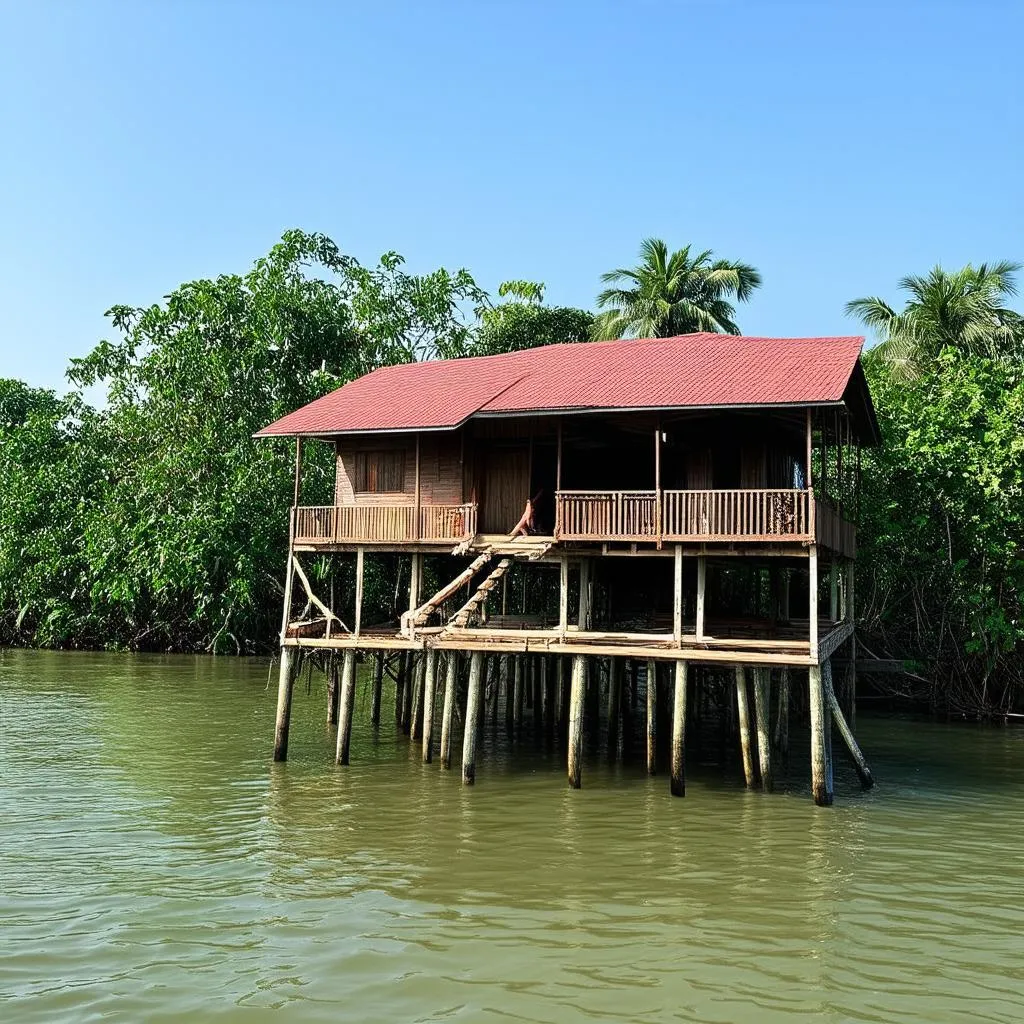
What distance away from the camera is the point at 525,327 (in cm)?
4069

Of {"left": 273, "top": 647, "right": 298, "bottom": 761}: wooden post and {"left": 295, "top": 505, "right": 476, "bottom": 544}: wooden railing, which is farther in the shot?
{"left": 295, "top": 505, "right": 476, "bottom": 544}: wooden railing

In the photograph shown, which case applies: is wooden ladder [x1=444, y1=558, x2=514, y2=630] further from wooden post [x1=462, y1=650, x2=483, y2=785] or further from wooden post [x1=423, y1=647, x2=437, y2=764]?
wooden post [x1=462, y1=650, x2=483, y2=785]

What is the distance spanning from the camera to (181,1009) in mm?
8594

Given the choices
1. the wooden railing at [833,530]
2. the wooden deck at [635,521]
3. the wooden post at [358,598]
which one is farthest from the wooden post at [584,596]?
the wooden railing at [833,530]

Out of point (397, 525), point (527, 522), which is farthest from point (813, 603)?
point (397, 525)

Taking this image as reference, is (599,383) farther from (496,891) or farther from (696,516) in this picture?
(496,891)

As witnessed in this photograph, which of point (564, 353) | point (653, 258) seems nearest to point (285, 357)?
point (653, 258)

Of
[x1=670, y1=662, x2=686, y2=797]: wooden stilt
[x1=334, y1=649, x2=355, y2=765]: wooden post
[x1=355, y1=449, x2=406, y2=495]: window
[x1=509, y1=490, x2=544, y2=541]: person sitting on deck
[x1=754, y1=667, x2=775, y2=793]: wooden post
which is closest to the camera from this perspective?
[x1=670, y1=662, x2=686, y2=797]: wooden stilt

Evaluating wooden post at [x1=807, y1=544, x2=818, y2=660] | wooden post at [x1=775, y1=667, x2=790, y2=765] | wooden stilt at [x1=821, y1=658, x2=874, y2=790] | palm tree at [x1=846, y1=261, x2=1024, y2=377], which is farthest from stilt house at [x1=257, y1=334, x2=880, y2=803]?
palm tree at [x1=846, y1=261, x2=1024, y2=377]

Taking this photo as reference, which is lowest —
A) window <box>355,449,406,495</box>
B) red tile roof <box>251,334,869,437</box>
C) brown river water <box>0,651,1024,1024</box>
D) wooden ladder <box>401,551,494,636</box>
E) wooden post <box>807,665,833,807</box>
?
brown river water <box>0,651,1024,1024</box>

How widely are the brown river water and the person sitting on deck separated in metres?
4.10

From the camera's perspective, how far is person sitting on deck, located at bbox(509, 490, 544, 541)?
19.7 meters

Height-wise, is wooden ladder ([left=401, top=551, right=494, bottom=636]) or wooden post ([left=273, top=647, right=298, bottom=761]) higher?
wooden ladder ([left=401, top=551, right=494, bottom=636])

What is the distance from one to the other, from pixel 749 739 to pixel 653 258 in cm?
2608
